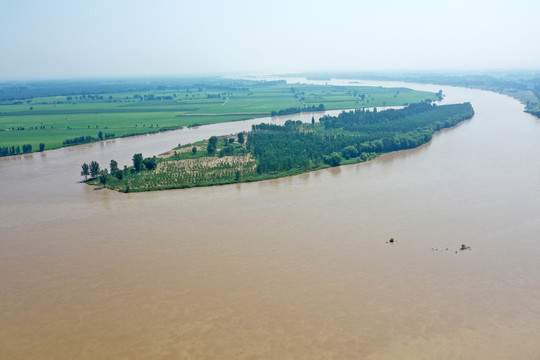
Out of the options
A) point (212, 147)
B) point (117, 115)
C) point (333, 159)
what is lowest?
point (333, 159)

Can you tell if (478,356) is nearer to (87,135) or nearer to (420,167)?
(420,167)

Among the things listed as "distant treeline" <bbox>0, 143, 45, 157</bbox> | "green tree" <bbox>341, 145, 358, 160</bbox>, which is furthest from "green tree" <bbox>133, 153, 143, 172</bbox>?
"green tree" <bbox>341, 145, 358, 160</bbox>

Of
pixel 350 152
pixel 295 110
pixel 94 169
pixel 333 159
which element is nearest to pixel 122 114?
pixel 295 110

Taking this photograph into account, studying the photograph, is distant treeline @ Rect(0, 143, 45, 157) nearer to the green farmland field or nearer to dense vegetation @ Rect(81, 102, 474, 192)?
the green farmland field

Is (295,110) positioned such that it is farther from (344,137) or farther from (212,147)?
(212,147)

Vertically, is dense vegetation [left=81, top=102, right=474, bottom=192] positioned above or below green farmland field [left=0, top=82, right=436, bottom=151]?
below

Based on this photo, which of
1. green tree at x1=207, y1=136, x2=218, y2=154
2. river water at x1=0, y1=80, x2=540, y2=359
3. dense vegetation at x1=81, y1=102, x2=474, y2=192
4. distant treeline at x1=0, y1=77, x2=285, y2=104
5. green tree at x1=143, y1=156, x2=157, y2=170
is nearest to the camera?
river water at x1=0, y1=80, x2=540, y2=359
